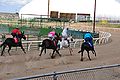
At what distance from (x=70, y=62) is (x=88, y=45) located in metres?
1.43

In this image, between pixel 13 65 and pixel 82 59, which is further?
pixel 82 59

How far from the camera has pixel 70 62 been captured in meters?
16.6

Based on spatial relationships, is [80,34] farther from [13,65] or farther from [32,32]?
[13,65]

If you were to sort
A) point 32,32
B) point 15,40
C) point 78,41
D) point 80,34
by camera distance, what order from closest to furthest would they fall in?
point 15,40, point 78,41, point 80,34, point 32,32

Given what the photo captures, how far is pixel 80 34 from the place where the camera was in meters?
33.6

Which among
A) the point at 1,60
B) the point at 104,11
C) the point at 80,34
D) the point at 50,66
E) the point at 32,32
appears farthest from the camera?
the point at 104,11

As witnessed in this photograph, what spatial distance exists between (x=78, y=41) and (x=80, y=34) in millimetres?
7974

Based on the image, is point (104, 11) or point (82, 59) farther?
point (104, 11)

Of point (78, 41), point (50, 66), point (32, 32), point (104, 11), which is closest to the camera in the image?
point (50, 66)

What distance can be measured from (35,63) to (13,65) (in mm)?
1014

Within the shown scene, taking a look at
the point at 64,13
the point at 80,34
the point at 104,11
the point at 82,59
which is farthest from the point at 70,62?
the point at 104,11

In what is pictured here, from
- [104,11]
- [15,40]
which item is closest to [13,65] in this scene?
[15,40]

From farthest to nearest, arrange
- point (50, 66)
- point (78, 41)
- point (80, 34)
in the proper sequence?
point (80, 34) < point (78, 41) < point (50, 66)

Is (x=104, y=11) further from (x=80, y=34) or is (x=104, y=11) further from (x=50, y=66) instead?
(x=50, y=66)
